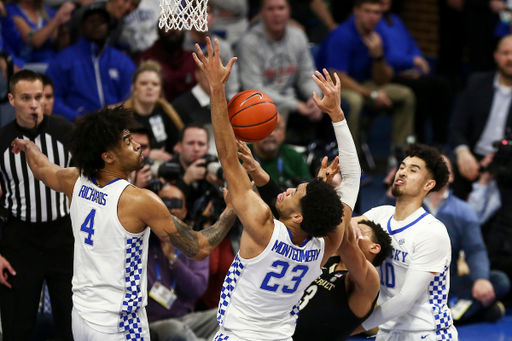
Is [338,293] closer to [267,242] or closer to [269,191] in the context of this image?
[269,191]

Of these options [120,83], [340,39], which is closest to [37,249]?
[120,83]

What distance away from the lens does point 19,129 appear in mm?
4898

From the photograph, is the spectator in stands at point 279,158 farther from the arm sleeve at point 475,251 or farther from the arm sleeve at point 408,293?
the arm sleeve at point 408,293

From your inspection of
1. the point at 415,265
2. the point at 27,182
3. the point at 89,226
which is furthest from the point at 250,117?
the point at 27,182

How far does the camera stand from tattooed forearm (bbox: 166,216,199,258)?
13.1ft

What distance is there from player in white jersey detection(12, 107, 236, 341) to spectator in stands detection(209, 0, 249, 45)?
5.36 metres

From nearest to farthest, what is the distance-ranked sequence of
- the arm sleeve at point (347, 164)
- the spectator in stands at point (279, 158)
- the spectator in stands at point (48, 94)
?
the arm sleeve at point (347, 164), the spectator in stands at point (48, 94), the spectator in stands at point (279, 158)

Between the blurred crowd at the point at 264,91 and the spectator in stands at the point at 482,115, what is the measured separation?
0.01 meters

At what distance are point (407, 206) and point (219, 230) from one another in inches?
51.1

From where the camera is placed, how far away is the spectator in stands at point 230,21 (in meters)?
9.20

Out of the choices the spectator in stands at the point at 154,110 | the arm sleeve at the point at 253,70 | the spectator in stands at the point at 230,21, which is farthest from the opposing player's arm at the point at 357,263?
the spectator in stands at the point at 230,21

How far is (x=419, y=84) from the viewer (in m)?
9.56

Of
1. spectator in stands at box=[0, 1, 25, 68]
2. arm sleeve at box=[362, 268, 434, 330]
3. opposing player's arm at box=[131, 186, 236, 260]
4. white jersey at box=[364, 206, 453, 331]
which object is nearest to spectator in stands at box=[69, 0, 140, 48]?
spectator in stands at box=[0, 1, 25, 68]

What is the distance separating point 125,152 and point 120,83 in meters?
3.82
